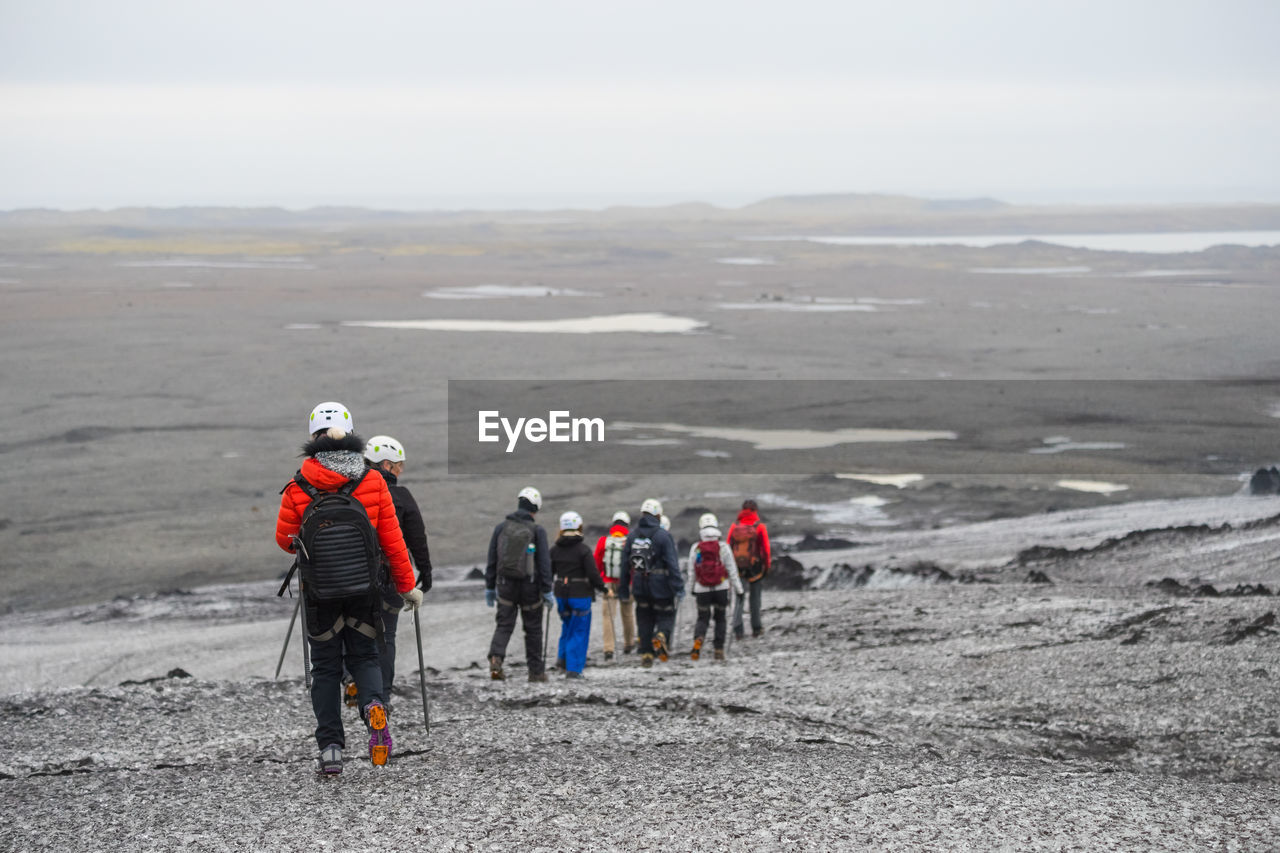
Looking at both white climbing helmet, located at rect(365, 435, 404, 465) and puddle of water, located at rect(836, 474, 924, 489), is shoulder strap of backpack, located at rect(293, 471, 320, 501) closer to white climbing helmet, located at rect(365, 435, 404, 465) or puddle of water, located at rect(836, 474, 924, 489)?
white climbing helmet, located at rect(365, 435, 404, 465)

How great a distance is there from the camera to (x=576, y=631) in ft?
36.0

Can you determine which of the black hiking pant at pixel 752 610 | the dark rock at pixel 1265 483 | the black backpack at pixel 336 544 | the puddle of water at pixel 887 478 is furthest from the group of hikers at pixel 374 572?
the dark rock at pixel 1265 483

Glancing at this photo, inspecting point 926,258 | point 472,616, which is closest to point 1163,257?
point 926,258

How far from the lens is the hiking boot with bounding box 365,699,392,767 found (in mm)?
6832

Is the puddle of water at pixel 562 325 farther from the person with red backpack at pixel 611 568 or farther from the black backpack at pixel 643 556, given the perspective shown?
the black backpack at pixel 643 556

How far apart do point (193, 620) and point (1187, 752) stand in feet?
35.6

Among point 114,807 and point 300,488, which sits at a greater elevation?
point 300,488

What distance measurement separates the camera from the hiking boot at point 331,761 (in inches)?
269

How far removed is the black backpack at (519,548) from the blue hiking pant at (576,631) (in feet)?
3.14

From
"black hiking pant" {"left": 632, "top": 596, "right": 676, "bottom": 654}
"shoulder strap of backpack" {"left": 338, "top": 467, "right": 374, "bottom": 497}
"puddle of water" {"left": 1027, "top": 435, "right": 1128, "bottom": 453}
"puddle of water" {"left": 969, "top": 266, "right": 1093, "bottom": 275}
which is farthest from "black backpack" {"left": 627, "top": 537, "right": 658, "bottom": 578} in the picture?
"puddle of water" {"left": 969, "top": 266, "right": 1093, "bottom": 275}

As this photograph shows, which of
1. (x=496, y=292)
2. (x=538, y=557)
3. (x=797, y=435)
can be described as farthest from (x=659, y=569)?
(x=496, y=292)

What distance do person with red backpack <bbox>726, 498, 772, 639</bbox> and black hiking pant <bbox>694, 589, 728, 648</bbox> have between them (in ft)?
3.38

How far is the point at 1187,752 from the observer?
834cm

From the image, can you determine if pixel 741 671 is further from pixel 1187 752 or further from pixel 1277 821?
pixel 1277 821
